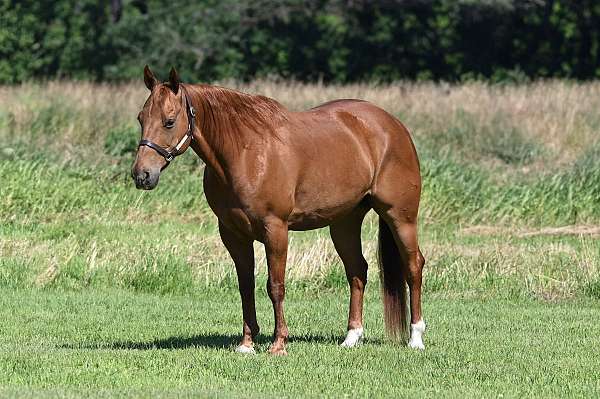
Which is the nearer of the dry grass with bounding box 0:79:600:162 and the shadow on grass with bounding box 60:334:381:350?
the shadow on grass with bounding box 60:334:381:350

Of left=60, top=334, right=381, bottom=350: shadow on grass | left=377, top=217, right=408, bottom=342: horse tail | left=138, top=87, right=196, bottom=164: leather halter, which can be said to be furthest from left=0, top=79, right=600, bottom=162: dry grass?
left=138, top=87, right=196, bottom=164: leather halter

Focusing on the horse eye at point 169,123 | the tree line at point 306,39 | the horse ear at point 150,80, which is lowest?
the tree line at point 306,39

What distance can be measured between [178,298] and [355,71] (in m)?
27.4

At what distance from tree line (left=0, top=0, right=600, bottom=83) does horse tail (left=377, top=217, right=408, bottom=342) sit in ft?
88.9

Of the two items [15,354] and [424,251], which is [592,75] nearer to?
[424,251]

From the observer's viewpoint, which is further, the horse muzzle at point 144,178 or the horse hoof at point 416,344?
the horse hoof at point 416,344

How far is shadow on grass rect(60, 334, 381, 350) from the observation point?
33.8 feet

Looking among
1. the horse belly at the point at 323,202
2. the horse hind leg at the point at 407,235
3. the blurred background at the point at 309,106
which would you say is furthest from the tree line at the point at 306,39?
the horse belly at the point at 323,202

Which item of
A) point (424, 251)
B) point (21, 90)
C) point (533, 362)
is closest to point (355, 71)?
point (21, 90)

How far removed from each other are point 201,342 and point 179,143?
207 centimetres

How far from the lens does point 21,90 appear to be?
83.5ft

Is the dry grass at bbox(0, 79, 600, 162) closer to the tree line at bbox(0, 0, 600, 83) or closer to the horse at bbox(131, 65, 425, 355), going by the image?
the tree line at bbox(0, 0, 600, 83)

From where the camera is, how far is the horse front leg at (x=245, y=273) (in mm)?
9906

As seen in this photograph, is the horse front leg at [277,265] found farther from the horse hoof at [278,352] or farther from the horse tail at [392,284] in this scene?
the horse tail at [392,284]
